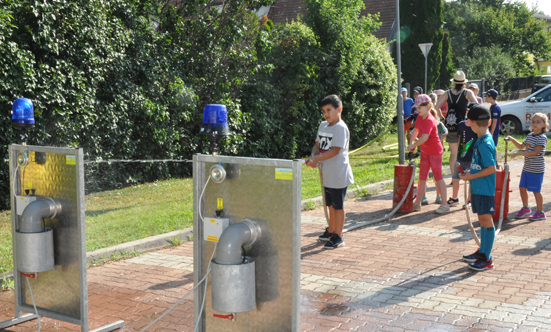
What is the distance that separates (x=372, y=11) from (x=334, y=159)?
87.5 feet

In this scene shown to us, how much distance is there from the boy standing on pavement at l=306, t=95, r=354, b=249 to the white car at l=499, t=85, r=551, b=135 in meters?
15.3

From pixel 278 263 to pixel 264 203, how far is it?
0.37m

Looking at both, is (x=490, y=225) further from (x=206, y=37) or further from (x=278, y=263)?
(x=206, y=37)

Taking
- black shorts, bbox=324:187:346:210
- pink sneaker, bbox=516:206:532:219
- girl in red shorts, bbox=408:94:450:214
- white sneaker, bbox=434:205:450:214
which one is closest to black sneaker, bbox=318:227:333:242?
black shorts, bbox=324:187:346:210

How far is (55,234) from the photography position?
179 inches

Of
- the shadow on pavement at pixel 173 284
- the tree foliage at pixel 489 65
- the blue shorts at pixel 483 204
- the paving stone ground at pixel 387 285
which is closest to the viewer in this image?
the paving stone ground at pixel 387 285

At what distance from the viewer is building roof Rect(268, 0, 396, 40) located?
30312mm

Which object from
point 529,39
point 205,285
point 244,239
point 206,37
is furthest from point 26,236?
point 529,39

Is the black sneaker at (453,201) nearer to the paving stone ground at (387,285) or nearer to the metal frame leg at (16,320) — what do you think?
the paving stone ground at (387,285)

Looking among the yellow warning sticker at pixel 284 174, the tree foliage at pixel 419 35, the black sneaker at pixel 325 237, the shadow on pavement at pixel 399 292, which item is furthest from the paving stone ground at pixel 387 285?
the tree foliage at pixel 419 35

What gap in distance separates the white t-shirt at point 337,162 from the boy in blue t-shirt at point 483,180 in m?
1.43

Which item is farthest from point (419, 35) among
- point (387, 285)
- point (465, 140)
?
point (387, 285)

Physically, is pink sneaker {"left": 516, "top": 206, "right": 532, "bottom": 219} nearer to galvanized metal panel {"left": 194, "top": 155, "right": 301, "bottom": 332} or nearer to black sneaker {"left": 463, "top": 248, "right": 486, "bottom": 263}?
black sneaker {"left": 463, "top": 248, "right": 486, "bottom": 263}

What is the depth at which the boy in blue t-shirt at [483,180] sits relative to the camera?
591 cm
